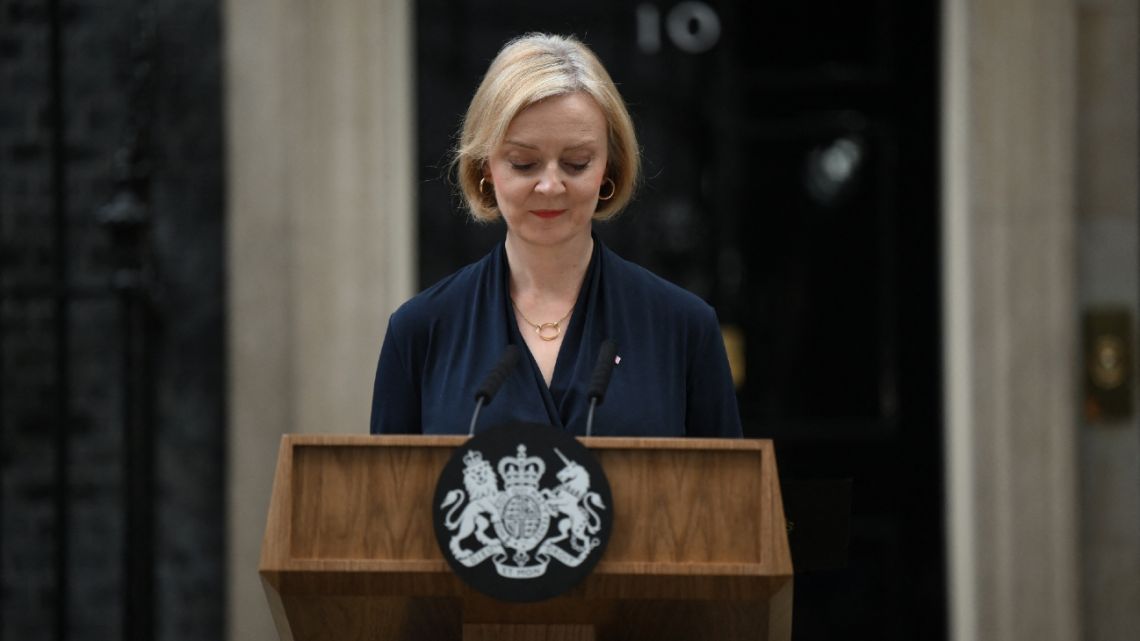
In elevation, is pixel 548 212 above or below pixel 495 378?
above

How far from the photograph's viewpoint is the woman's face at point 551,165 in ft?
7.70

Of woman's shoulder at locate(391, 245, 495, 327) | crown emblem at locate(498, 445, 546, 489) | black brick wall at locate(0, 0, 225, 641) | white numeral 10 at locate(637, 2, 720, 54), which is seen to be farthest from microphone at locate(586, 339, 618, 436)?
white numeral 10 at locate(637, 2, 720, 54)

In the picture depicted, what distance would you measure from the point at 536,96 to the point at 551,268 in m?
0.31

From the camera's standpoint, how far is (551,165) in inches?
93.0

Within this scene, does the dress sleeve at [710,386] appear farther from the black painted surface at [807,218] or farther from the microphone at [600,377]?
the black painted surface at [807,218]

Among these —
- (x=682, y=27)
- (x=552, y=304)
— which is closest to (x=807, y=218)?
(x=682, y=27)

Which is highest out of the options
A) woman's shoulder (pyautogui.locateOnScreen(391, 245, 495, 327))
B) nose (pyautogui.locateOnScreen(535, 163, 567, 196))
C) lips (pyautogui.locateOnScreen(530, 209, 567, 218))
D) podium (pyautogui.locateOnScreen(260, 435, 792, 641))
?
nose (pyautogui.locateOnScreen(535, 163, 567, 196))

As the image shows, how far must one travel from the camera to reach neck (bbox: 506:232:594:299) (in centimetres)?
251

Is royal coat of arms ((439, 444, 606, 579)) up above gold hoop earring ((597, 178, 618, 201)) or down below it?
below

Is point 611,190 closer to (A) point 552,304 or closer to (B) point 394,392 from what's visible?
(A) point 552,304

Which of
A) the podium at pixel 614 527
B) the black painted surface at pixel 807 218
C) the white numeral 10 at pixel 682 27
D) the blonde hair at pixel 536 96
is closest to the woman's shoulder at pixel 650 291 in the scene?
the blonde hair at pixel 536 96

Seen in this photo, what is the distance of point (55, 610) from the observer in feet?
15.7

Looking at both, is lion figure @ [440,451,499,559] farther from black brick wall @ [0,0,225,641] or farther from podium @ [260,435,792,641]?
black brick wall @ [0,0,225,641]

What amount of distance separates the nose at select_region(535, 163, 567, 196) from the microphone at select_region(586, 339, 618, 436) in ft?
0.78
